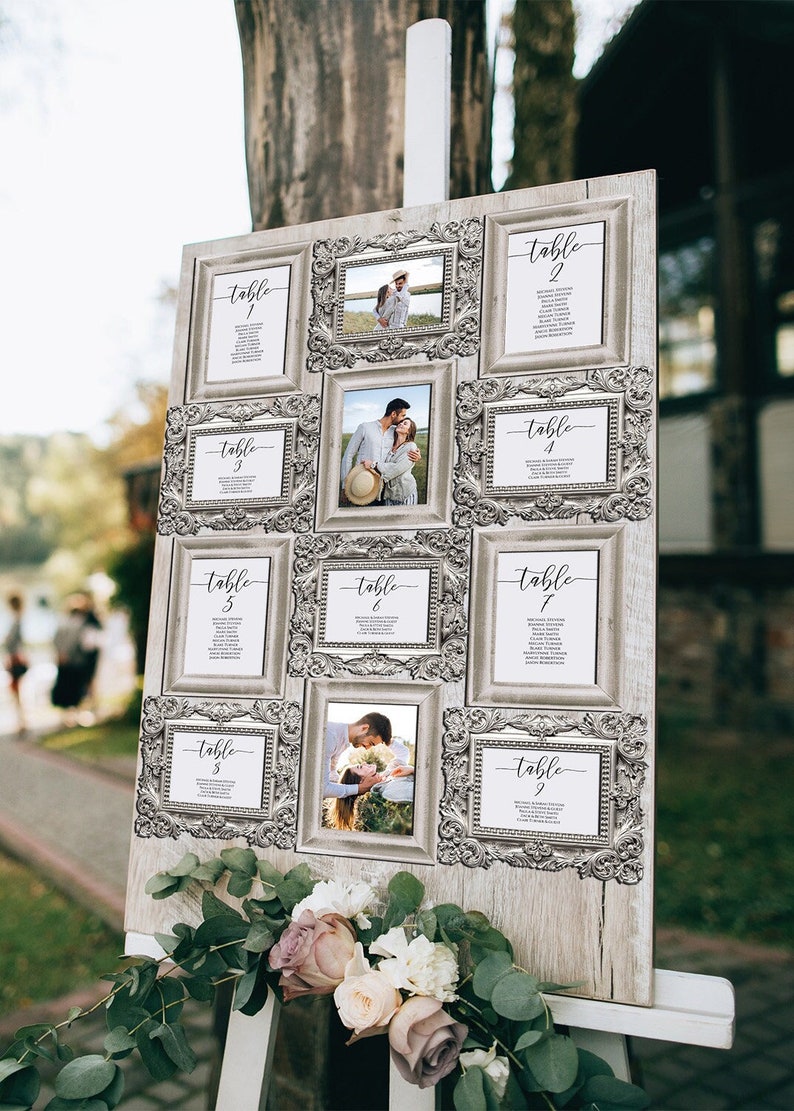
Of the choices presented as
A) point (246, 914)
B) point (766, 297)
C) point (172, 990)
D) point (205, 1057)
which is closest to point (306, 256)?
point (246, 914)

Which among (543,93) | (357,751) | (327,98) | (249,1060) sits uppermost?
(543,93)

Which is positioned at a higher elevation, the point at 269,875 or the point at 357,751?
the point at 357,751

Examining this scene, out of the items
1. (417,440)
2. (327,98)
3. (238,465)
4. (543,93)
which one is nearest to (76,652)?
(543,93)

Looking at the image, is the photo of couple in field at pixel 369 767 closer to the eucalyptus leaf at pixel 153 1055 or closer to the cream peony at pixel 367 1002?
the cream peony at pixel 367 1002

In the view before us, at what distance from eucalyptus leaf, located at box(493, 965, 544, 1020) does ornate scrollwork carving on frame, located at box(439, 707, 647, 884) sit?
0.50 feet

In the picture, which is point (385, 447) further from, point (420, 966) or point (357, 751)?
point (420, 966)

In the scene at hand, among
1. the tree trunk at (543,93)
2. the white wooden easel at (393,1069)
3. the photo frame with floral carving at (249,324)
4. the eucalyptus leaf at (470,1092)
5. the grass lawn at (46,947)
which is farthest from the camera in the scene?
the tree trunk at (543,93)

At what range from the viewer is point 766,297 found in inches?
328

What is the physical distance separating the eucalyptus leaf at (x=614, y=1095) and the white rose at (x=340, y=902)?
0.35 metres

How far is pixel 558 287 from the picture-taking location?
4.57 ft

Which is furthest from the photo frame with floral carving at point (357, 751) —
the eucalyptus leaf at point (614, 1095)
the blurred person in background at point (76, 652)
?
the blurred person in background at point (76, 652)

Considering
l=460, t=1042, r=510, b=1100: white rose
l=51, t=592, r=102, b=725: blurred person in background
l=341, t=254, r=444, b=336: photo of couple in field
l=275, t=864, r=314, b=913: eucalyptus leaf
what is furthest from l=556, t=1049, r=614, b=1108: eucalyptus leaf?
l=51, t=592, r=102, b=725: blurred person in background

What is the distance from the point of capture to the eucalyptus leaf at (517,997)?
3.84ft

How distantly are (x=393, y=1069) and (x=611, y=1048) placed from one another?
303 millimetres
